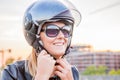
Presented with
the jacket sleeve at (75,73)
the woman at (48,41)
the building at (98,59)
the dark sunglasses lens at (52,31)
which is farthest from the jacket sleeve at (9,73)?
the building at (98,59)

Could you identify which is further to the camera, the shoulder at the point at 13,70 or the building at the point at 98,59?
the building at the point at 98,59

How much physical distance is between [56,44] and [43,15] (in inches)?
6.1

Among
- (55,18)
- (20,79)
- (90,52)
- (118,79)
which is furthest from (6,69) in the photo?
(90,52)

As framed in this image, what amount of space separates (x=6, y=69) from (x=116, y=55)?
13294 centimetres

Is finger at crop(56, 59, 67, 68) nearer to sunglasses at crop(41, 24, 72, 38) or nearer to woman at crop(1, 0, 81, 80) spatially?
woman at crop(1, 0, 81, 80)

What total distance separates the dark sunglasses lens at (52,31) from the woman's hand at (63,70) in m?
0.13

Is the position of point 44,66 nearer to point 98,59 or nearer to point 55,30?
point 55,30

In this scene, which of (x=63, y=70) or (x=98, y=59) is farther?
(x=98, y=59)

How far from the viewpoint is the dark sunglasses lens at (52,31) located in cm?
188

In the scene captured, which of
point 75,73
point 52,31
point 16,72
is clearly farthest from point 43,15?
point 75,73

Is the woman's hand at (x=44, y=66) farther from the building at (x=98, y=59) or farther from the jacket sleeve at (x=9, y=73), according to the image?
the building at (x=98, y=59)

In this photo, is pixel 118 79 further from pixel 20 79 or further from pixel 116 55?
pixel 20 79

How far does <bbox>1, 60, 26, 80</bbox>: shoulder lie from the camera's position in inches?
77.2

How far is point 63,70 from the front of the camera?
1.87 meters
